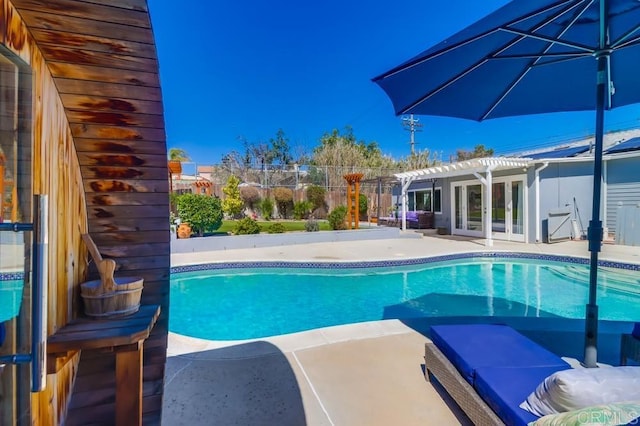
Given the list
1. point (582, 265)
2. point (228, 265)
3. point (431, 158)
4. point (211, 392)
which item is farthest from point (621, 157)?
point (431, 158)

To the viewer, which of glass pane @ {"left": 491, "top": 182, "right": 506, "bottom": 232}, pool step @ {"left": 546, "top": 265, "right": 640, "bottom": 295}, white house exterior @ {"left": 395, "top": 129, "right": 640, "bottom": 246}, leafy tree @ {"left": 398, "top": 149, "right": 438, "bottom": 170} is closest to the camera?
pool step @ {"left": 546, "top": 265, "right": 640, "bottom": 295}

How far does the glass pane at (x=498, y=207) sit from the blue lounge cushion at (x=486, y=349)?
992cm

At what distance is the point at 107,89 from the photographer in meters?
1.63

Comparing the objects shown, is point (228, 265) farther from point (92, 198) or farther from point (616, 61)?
point (616, 61)

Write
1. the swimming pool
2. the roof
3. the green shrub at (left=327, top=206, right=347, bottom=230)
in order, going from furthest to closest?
the green shrub at (left=327, top=206, right=347, bottom=230) → the roof → the swimming pool

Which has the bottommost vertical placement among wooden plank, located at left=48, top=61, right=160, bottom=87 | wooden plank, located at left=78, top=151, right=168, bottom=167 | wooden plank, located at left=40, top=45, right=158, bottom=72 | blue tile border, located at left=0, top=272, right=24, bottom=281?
blue tile border, located at left=0, top=272, right=24, bottom=281

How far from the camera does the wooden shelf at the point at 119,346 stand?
4.62ft

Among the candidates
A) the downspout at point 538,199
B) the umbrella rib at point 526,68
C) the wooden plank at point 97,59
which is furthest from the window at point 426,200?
the wooden plank at point 97,59

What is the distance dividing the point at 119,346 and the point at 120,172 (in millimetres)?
924

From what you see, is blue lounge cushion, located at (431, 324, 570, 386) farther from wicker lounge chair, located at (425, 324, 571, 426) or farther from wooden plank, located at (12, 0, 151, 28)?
wooden plank, located at (12, 0, 151, 28)

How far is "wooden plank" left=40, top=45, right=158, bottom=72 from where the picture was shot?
1441mm

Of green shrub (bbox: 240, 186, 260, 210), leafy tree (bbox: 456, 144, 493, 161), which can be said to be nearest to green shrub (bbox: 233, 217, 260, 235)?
green shrub (bbox: 240, 186, 260, 210)

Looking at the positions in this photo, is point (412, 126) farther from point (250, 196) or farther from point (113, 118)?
point (113, 118)

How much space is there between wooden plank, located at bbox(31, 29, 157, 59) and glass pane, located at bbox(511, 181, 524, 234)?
11.3m
